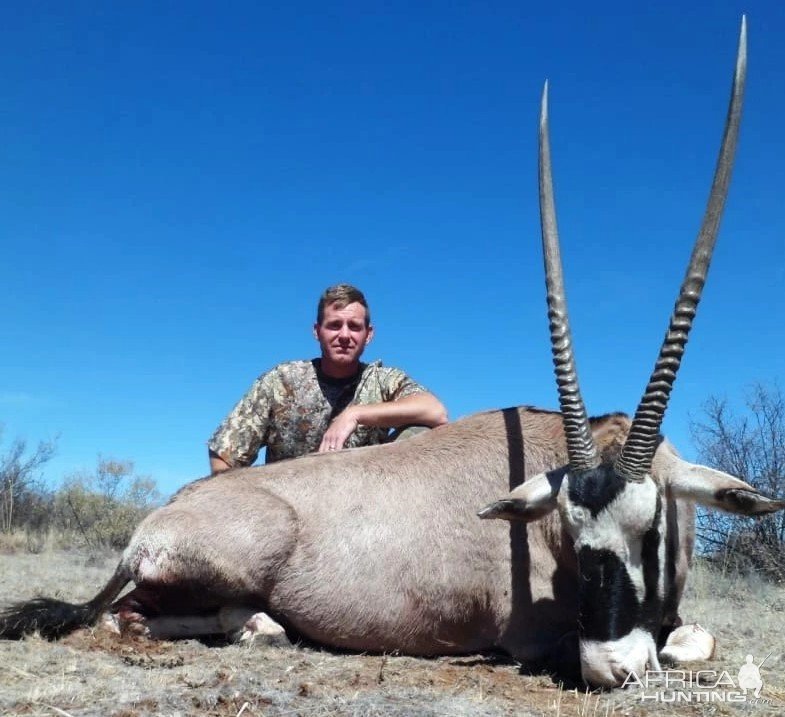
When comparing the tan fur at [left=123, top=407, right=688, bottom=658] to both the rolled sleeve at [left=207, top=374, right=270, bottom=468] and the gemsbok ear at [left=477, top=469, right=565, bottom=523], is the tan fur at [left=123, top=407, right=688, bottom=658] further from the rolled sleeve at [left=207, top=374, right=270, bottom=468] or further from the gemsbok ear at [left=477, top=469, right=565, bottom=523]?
the rolled sleeve at [left=207, top=374, right=270, bottom=468]

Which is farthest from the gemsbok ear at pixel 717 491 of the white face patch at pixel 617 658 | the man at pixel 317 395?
the man at pixel 317 395

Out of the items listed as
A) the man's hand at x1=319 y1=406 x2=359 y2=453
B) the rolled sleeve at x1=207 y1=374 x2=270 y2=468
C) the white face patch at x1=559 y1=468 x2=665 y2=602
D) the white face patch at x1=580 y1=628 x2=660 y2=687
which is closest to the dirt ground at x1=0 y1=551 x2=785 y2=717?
the white face patch at x1=580 y1=628 x2=660 y2=687

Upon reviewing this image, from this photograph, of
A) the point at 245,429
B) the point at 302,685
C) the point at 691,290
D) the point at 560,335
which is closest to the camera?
the point at 302,685

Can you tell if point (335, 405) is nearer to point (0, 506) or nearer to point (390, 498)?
point (390, 498)

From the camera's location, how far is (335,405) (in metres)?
7.01

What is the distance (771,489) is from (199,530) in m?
7.97

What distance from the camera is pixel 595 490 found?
383 centimetres

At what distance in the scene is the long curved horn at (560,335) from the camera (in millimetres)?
→ 4094

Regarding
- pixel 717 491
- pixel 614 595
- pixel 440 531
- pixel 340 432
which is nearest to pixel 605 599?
pixel 614 595

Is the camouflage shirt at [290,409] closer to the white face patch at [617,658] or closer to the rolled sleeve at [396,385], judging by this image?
the rolled sleeve at [396,385]

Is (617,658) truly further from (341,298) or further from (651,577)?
(341,298)

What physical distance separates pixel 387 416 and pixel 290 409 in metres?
1.07

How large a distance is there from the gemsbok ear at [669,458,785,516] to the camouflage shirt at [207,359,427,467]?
2960 mm

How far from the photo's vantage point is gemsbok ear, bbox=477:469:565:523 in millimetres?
4160
